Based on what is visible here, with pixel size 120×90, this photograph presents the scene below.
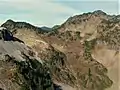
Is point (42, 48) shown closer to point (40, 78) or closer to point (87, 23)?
point (40, 78)

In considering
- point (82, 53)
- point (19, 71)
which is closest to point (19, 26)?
point (82, 53)

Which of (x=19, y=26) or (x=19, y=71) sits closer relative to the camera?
(x=19, y=71)

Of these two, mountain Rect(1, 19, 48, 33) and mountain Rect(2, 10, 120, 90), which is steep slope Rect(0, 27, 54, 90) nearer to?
mountain Rect(2, 10, 120, 90)

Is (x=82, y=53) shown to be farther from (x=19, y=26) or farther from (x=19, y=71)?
(x=19, y=71)

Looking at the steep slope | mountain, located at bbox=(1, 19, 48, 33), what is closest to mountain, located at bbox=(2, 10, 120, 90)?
mountain, located at bbox=(1, 19, 48, 33)

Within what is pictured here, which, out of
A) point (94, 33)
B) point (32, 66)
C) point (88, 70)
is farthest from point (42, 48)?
point (94, 33)

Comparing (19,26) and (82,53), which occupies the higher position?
(19,26)

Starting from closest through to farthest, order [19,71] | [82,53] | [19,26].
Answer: [19,71] < [82,53] < [19,26]

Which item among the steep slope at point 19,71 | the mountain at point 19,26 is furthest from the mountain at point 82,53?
the steep slope at point 19,71

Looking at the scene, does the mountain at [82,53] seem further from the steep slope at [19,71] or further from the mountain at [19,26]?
the steep slope at [19,71]
